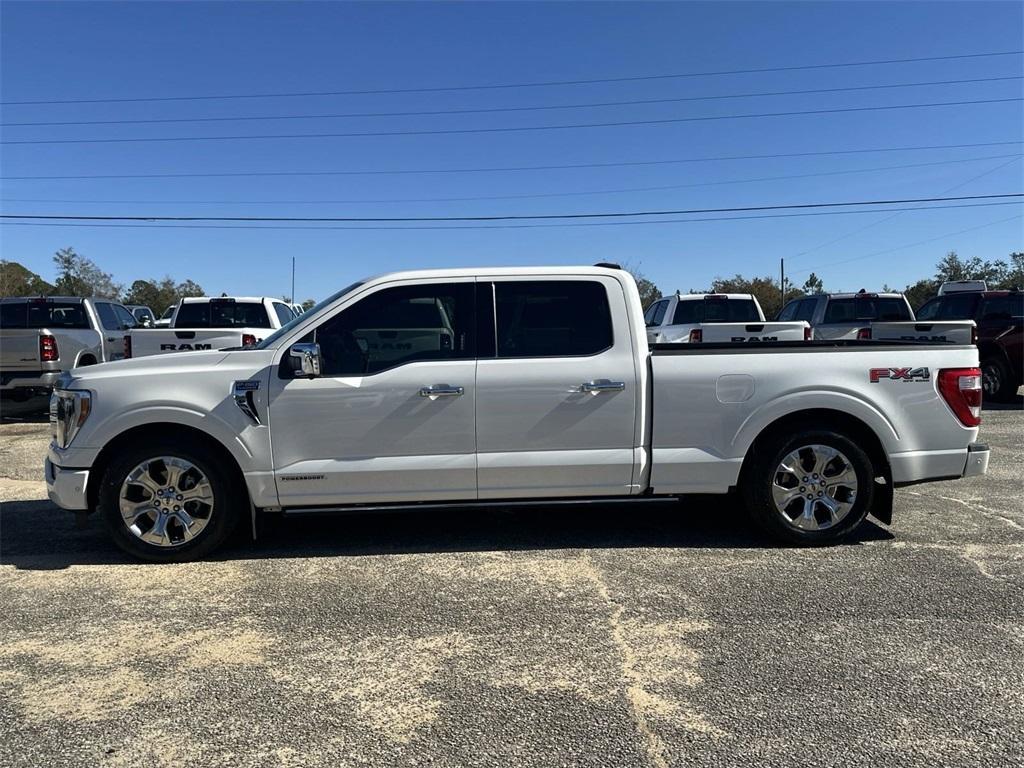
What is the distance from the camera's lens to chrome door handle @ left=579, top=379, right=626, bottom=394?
479 cm

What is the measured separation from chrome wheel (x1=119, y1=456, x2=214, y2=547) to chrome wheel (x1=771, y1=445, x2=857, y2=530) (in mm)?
3779

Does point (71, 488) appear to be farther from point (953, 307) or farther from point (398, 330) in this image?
point (953, 307)

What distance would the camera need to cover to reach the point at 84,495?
15.5 ft

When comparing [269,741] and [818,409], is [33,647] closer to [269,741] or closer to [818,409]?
[269,741]

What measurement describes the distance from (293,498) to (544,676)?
2232mm

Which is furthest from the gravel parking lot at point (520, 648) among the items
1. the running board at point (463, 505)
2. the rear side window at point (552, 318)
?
the rear side window at point (552, 318)

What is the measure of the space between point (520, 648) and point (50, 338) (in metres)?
10.6

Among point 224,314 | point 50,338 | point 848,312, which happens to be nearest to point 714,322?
point 848,312

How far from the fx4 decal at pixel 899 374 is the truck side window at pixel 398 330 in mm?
2674

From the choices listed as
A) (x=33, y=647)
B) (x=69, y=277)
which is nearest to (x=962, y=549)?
(x=33, y=647)

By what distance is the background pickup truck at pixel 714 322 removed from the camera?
10773 millimetres

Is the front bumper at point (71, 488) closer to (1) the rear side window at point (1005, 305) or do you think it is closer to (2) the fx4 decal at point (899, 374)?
(2) the fx4 decal at point (899, 374)

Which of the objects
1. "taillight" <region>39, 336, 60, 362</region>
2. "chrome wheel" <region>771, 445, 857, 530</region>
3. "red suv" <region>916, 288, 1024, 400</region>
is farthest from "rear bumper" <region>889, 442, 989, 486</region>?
"taillight" <region>39, 336, 60, 362</region>

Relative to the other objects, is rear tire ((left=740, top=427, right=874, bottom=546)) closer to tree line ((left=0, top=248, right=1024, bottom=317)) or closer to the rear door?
the rear door
